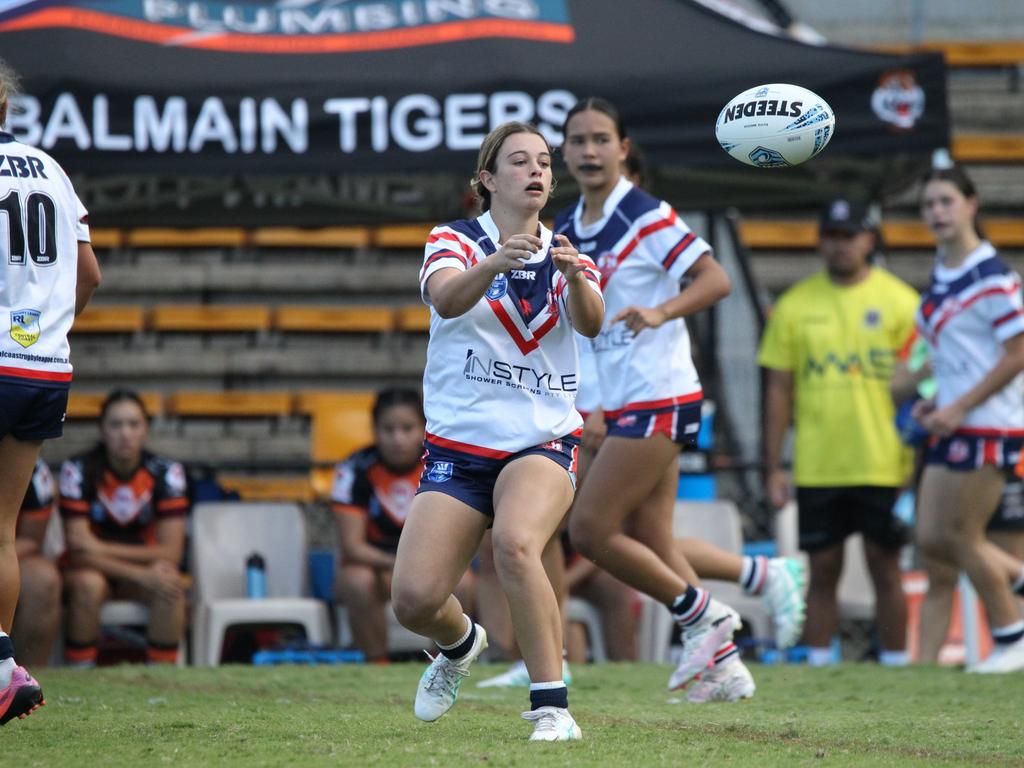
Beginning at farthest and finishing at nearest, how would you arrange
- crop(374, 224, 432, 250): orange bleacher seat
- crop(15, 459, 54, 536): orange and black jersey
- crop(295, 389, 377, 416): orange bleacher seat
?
1. crop(374, 224, 432, 250): orange bleacher seat
2. crop(295, 389, 377, 416): orange bleacher seat
3. crop(15, 459, 54, 536): orange and black jersey

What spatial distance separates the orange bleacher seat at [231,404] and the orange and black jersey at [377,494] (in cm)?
318

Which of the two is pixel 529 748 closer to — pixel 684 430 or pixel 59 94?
pixel 684 430

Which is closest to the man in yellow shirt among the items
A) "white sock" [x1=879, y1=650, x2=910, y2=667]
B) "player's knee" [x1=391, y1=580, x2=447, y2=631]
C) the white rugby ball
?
"white sock" [x1=879, y1=650, x2=910, y2=667]

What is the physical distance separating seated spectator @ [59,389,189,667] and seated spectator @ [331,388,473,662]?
86 cm

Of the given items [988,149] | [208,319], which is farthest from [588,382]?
[988,149]

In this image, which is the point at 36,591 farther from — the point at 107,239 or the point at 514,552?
the point at 107,239

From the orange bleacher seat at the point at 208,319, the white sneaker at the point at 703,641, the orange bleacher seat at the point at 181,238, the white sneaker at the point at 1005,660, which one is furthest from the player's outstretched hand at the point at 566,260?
the orange bleacher seat at the point at 181,238

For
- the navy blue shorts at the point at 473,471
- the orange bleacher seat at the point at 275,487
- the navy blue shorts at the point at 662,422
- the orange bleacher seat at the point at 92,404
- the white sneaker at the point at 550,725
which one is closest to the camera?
the white sneaker at the point at 550,725

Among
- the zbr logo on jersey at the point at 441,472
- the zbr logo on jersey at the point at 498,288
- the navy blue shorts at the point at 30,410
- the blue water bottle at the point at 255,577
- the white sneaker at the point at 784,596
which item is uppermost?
the zbr logo on jersey at the point at 498,288

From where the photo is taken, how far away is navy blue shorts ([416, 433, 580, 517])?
174 inches

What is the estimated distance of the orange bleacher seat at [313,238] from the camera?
12.0m

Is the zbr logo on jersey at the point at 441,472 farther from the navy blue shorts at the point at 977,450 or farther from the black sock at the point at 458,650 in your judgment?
the navy blue shorts at the point at 977,450

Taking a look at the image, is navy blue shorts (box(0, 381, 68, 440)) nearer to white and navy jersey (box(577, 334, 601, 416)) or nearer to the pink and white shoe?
the pink and white shoe

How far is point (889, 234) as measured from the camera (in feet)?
38.6
